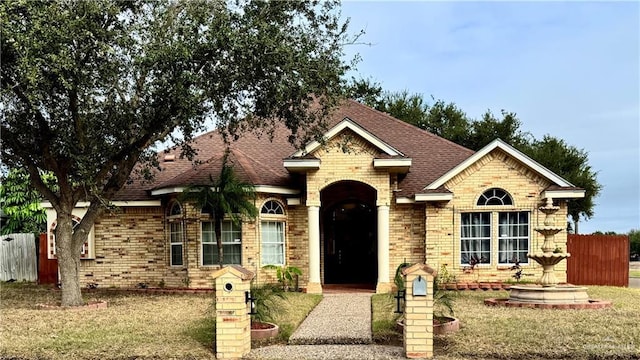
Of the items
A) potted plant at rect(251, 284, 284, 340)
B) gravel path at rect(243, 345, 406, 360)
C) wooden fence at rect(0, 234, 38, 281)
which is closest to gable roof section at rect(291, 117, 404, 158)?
potted plant at rect(251, 284, 284, 340)

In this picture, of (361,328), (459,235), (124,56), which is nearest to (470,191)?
(459,235)

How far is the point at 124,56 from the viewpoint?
13.6 meters

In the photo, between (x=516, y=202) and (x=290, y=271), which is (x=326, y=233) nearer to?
(x=290, y=271)

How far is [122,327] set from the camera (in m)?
11.9

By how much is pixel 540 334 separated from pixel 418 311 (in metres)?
2.40

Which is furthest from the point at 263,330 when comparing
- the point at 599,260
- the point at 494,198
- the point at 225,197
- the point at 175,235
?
the point at 599,260

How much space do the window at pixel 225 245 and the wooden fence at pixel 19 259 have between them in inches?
362

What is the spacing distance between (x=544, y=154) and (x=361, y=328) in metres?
29.3

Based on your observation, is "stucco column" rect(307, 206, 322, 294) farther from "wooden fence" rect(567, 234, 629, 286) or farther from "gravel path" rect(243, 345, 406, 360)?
"wooden fence" rect(567, 234, 629, 286)

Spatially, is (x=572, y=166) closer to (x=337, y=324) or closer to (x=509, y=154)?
(x=509, y=154)

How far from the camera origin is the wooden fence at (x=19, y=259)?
24.6m

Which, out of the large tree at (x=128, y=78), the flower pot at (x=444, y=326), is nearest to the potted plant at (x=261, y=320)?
the flower pot at (x=444, y=326)

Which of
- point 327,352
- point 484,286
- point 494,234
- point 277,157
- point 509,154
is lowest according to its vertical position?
point 484,286

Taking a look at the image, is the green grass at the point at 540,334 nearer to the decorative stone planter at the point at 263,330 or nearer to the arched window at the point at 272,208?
the decorative stone planter at the point at 263,330
